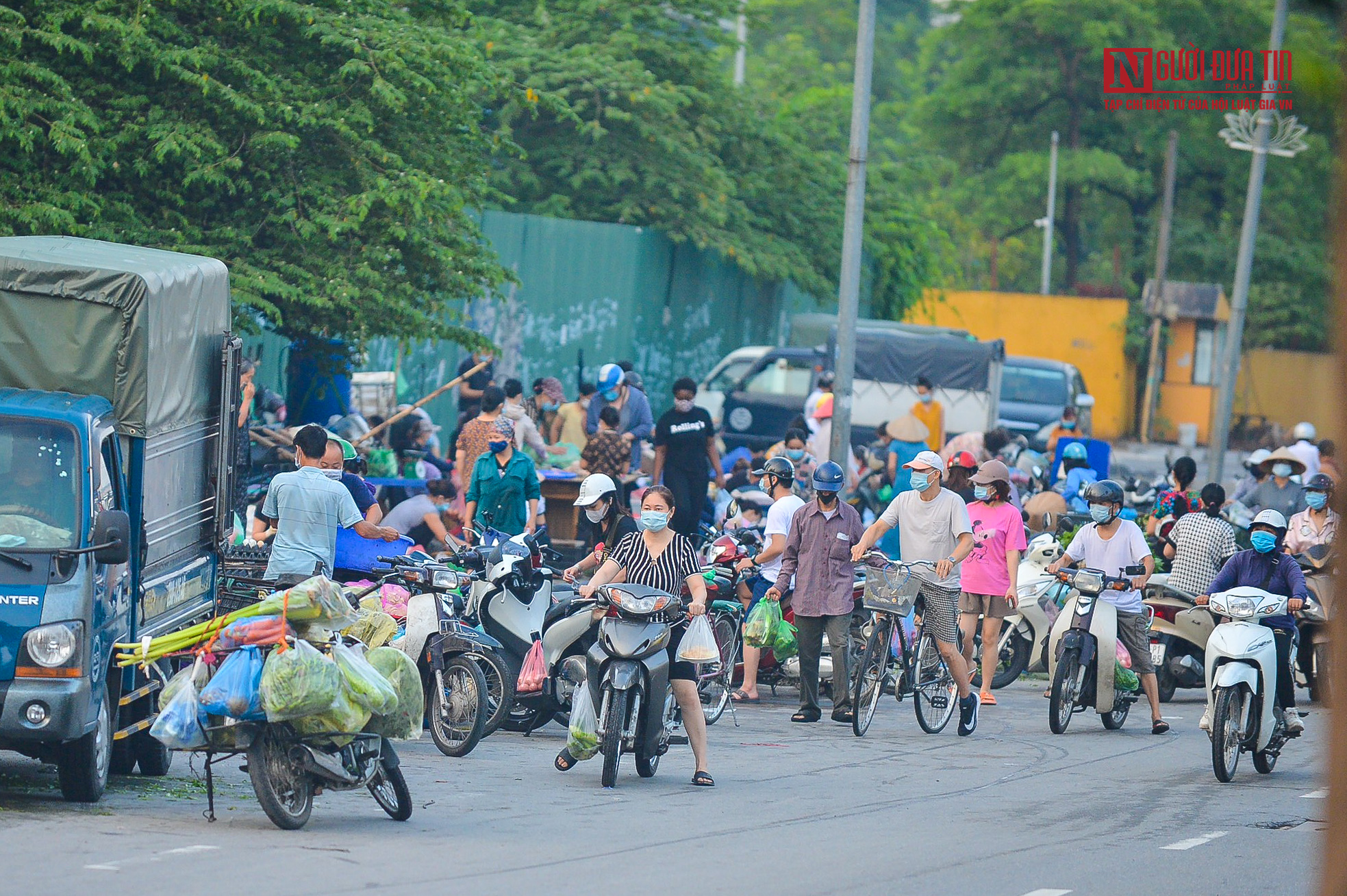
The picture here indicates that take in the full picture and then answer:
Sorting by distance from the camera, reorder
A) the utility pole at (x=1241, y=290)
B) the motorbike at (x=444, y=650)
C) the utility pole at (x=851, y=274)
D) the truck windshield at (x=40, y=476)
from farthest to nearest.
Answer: the utility pole at (x=1241, y=290) < the utility pole at (x=851, y=274) < the motorbike at (x=444, y=650) < the truck windshield at (x=40, y=476)

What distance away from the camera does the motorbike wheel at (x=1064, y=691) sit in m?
12.5

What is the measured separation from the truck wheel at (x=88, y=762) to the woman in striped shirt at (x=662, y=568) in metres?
2.64

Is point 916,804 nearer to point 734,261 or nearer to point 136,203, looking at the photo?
point 136,203

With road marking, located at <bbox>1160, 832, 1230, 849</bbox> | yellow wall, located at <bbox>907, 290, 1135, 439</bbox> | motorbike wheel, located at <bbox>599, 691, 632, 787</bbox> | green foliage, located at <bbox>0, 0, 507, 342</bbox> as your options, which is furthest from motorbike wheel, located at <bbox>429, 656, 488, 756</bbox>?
yellow wall, located at <bbox>907, 290, 1135, 439</bbox>

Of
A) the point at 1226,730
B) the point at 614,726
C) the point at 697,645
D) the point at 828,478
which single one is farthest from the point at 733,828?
the point at 828,478

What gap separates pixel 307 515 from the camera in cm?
1045

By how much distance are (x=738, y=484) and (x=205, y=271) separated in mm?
9547

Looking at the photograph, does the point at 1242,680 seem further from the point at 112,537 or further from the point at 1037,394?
the point at 1037,394

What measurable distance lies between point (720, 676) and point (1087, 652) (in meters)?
2.63

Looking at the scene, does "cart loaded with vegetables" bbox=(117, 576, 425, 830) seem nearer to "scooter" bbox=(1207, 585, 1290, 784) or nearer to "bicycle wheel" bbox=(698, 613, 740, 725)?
"bicycle wheel" bbox=(698, 613, 740, 725)

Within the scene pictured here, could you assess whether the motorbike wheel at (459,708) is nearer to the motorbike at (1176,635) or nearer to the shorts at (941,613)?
the shorts at (941,613)

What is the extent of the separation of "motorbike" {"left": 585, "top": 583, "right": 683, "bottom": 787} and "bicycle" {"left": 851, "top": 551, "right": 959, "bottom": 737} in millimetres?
2642

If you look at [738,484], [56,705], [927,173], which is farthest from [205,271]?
[927,173]

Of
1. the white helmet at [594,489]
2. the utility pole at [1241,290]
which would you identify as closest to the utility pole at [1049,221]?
the utility pole at [1241,290]
